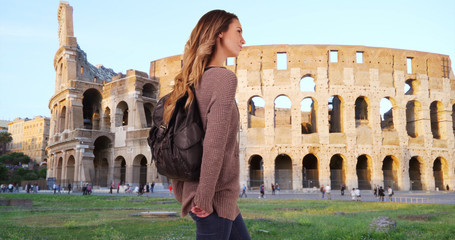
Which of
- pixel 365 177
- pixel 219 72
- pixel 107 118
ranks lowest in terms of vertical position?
pixel 365 177

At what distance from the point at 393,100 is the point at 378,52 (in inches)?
174

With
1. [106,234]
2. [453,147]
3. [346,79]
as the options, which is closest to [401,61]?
[346,79]

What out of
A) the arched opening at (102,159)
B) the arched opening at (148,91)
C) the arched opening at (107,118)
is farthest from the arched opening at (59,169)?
the arched opening at (148,91)

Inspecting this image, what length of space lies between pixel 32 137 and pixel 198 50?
105m

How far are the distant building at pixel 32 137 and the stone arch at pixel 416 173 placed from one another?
261 feet

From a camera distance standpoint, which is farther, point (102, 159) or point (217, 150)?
point (102, 159)

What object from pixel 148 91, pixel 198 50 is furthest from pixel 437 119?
pixel 198 50

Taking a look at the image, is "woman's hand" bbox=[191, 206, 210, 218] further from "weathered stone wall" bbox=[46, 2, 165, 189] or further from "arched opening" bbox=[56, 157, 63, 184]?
"arched opening" bbox=[56, 157, 63, 184]

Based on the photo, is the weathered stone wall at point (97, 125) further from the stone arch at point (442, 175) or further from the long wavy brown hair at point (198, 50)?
the long wavy brown hair at point (198, 50)

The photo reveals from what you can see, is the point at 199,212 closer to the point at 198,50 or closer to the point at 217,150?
the point at 217,150

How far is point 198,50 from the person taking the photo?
210 centimetres

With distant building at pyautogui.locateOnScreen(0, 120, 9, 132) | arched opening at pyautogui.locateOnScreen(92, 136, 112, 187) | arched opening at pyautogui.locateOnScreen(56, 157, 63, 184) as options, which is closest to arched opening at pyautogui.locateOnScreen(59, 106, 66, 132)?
arched opening at pyautogui.locateOnScreen(56, 157, 63, 184)

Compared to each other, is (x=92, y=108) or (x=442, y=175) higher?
(x=92, y=108)

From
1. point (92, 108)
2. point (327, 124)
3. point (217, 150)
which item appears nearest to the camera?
point (217, 150)
